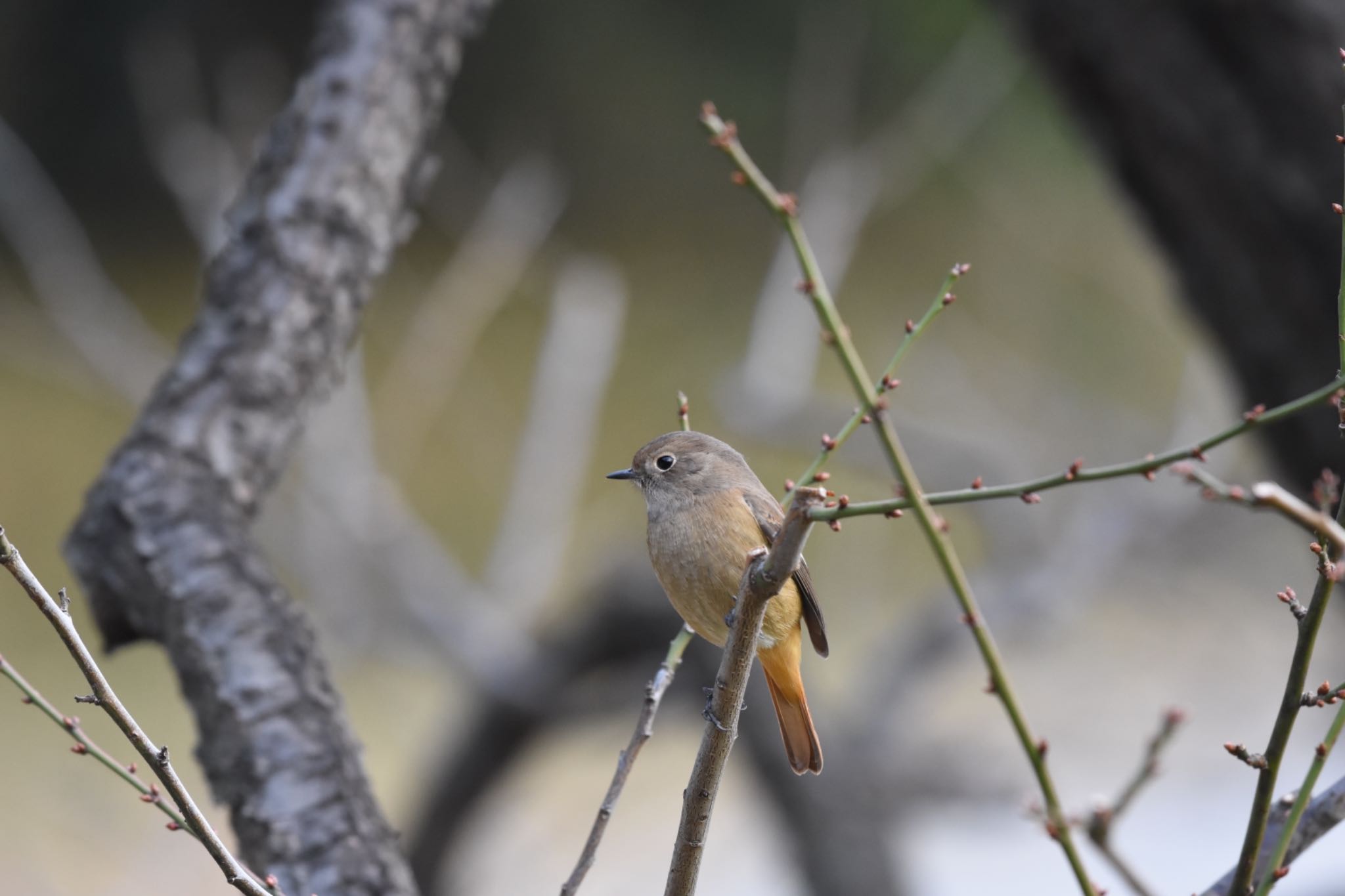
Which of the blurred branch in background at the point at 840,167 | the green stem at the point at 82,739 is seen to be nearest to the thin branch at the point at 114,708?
the green stem at the point at 82,739

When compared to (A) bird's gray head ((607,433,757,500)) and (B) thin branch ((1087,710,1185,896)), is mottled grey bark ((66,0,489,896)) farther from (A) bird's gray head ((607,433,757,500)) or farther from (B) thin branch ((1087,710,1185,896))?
(B) thin branch ((1087,710,1185,896))

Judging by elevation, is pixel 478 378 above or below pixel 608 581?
above

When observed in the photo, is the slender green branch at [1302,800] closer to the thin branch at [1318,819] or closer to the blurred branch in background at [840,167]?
the thin branch at [1318,819]

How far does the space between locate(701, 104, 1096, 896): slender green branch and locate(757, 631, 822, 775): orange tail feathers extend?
62cm

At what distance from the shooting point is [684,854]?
38.1 inches

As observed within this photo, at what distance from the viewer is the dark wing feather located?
1.20 metres

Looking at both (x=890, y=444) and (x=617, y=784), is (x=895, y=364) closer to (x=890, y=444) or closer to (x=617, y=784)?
(x=890, y=444)

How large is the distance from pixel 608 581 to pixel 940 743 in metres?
2.28

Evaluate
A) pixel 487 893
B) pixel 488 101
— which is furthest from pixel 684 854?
pixel 488 101

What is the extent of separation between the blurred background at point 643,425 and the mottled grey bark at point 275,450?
1.63 meters

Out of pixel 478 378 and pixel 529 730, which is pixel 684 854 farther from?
pixel 478 378

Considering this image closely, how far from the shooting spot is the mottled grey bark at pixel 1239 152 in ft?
→ 7.77

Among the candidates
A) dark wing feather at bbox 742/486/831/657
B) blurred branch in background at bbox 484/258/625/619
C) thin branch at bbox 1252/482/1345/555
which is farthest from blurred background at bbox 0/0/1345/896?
thin branch at bbox 1252/482/1345/555

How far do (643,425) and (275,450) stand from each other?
14.8 feet
